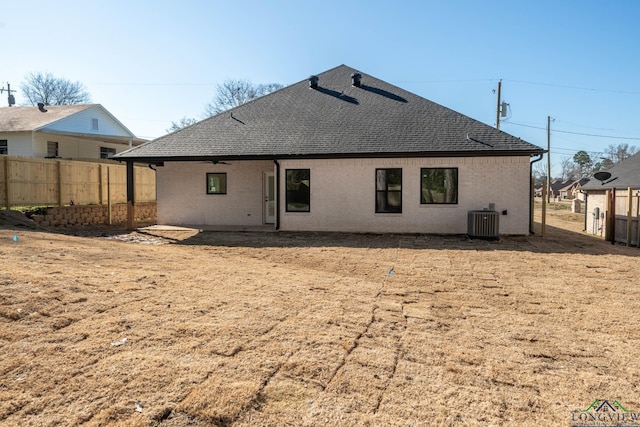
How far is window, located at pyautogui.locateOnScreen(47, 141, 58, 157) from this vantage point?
25.5m

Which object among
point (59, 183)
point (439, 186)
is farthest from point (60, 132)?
point (439, 186)

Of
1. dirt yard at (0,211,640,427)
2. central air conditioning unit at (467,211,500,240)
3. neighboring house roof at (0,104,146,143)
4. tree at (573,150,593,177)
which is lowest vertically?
dirt yard at (0,211,640,427)

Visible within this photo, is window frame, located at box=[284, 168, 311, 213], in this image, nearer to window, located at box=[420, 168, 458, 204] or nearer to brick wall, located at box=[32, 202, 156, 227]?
window, located at box=[420, 168, 458, 204]

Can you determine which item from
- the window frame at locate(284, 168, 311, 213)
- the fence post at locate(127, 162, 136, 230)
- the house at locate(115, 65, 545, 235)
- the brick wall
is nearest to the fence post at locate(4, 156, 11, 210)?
the brick wall

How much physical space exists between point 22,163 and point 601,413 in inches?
652

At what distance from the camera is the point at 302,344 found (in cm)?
395

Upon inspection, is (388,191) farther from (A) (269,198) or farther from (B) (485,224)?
(A) (269,198)

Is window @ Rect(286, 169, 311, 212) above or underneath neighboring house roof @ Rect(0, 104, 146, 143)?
underneath

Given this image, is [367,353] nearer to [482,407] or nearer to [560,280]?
[482,407]

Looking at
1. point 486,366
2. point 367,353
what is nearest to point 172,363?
point 367,353

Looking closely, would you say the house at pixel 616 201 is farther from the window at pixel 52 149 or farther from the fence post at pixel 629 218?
the window at pixel 52 149

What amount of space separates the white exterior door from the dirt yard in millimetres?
8232

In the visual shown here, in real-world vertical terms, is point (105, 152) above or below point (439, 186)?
above

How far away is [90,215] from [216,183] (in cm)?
529
